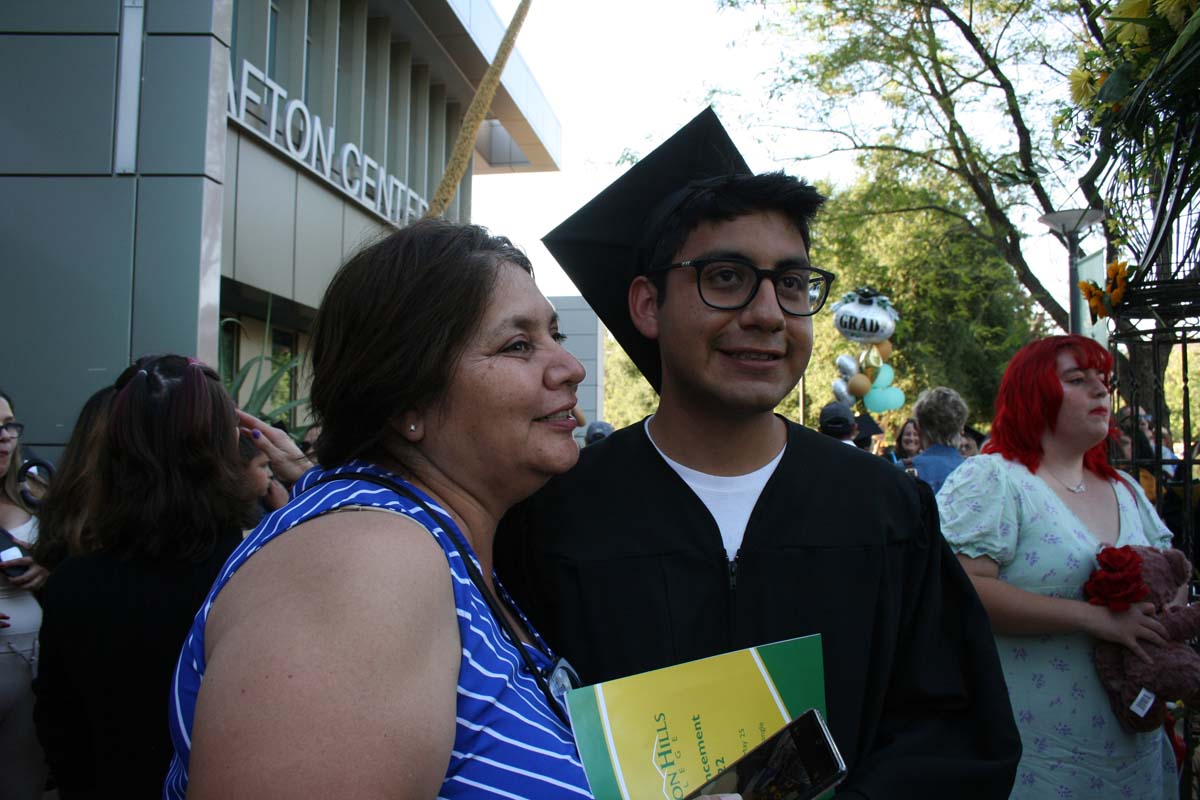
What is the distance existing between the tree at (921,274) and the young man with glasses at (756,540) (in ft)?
7.98

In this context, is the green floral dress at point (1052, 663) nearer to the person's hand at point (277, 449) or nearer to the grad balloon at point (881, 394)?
the person's hand at point (277, 449)

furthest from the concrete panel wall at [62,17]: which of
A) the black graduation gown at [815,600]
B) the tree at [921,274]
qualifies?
the black graduation gown at [815,600]

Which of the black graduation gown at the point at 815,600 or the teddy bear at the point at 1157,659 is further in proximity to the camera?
the teddy bear at the point at 1157,659

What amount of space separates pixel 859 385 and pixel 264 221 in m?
8.46

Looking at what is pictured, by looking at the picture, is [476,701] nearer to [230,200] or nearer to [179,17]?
[179,17]

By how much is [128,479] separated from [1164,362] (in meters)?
3.52

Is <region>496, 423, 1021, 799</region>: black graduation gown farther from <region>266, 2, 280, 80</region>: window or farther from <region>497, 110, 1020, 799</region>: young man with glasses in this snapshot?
<region>266, 2, 280, 80</region>: window

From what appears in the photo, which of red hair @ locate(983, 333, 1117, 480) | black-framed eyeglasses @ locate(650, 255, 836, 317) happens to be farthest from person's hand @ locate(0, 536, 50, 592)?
red hair @ locate(983, 333, 1117, 480)

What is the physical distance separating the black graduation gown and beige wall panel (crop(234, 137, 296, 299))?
9.17 metres

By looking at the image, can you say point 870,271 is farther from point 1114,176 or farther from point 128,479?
point 128,479

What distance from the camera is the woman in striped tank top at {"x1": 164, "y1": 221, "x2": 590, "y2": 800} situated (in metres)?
1.00

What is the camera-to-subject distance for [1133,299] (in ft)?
8.83

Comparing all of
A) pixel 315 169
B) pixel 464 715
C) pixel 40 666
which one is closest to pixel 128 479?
pixel 40 666

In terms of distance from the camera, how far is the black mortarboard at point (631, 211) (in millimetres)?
2215
